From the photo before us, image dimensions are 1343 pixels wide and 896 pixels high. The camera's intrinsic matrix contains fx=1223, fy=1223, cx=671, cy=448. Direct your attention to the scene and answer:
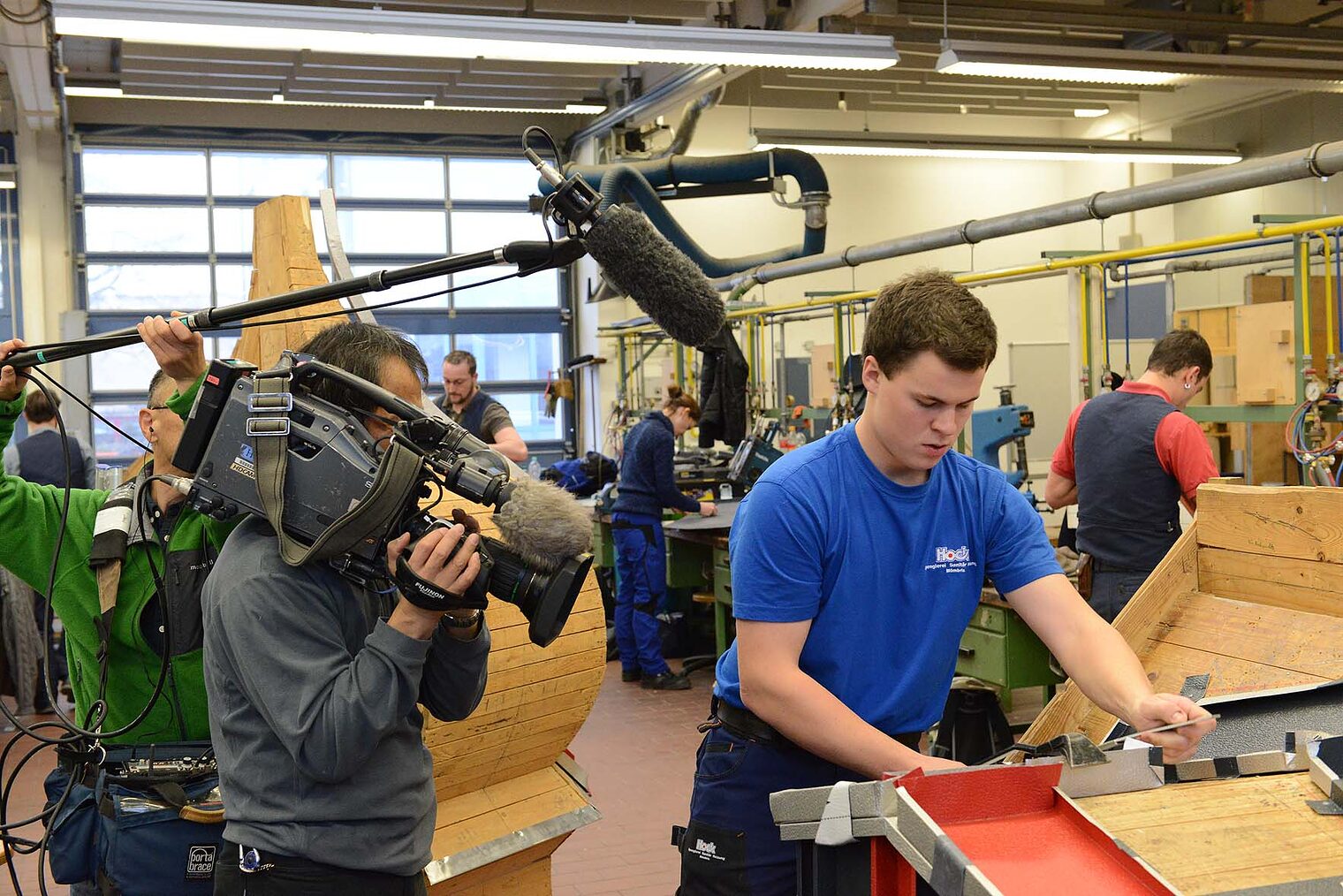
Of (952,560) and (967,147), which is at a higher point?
(967,147)

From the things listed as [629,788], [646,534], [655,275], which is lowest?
[629,788]

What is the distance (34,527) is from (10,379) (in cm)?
28

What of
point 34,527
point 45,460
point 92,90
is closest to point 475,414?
point 45,460

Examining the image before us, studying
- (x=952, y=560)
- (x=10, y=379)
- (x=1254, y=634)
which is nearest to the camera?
(x=952, y=560)

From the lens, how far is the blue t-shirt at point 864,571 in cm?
177

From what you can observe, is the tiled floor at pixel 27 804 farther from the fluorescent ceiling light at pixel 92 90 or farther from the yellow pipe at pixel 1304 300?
the fluorescent ceiling light at pixel 92 90

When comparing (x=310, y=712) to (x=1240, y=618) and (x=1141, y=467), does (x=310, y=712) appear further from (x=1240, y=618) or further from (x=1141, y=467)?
(x=1141, y=467)

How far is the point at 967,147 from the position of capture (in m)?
8.52

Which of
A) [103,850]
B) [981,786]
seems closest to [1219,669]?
[981,786]

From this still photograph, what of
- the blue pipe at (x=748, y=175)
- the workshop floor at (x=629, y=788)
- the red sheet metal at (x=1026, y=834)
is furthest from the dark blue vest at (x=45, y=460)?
the red sheet metal at (x=1026, y=834)

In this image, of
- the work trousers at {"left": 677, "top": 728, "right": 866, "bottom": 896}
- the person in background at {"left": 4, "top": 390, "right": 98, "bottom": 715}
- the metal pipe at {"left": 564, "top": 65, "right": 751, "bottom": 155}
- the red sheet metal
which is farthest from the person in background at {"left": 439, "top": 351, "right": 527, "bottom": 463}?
the red sheet metal

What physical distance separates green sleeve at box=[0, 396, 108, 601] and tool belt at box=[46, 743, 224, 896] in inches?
13.1

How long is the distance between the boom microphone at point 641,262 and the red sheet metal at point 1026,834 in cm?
83

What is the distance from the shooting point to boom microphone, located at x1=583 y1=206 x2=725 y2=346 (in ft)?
5.90
